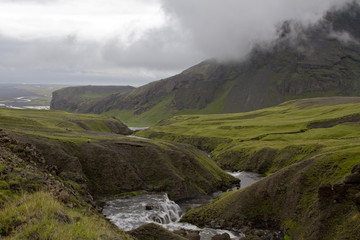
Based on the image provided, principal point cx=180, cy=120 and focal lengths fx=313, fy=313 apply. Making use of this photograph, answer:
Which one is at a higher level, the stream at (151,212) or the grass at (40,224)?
the grass at (40,224)

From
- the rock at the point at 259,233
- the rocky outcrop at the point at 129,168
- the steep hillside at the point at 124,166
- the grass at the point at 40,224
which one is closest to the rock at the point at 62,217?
the grass at the point at 40,224

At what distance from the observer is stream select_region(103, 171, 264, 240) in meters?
50.7

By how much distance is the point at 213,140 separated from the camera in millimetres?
148375

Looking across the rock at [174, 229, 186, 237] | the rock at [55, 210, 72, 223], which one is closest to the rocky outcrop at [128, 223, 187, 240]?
the rock at [174, 229, 186, 237]

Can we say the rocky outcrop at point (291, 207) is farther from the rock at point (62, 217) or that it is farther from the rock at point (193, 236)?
the rock at point (62, 217)

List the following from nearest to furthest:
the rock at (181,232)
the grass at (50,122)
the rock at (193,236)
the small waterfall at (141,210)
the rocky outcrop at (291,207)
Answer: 1. the rocky outcrop at (291,207)
2. the rock at (193,236)
3. the rock at (181,232)
4. the small waterfall at (141,210)
5. the grass at (50,122)

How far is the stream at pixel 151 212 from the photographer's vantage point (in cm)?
5072

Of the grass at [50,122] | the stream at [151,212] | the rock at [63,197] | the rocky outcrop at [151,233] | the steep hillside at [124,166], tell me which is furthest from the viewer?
the grass at [50,122]

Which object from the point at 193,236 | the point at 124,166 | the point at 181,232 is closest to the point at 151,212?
the point at 181,232

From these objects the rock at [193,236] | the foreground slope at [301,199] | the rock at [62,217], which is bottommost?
the rock at [193,236]

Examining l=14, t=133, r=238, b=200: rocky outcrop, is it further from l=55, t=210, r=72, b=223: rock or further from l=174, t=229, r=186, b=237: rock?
l=55, t=210, r=72, b=223: rock

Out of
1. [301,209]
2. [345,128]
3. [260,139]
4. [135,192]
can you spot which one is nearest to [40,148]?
[135,192]

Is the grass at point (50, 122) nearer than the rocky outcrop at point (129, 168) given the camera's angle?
No

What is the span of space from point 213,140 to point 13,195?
418 feet
